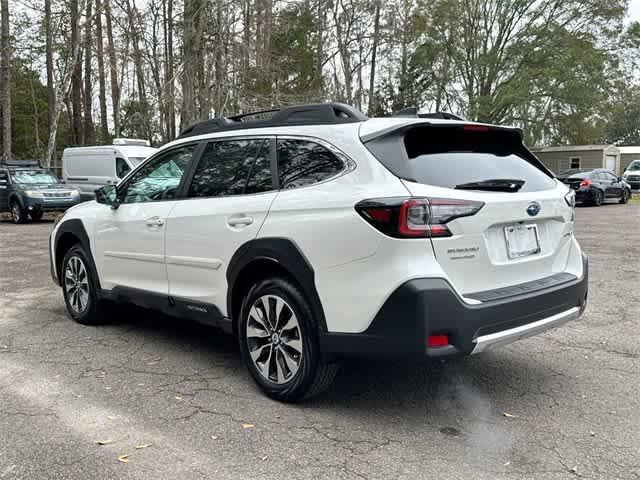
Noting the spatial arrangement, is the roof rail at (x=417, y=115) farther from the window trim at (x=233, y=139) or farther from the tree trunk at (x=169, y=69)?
the tree trunk at (x=169, y=69)

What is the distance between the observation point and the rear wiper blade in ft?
10.7

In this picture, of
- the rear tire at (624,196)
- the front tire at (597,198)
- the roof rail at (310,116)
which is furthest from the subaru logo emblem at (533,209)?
the rear tire at (624,196)

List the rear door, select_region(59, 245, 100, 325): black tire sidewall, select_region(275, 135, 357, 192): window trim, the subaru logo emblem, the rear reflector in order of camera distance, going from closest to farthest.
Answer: the rear reflector
the rear door
select_region(275, 135, 357, 192): window trim
the subaru logo emblem
select_region(59, 245, 100, 325): black tire sidewall

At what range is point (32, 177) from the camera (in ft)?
→ 59.3

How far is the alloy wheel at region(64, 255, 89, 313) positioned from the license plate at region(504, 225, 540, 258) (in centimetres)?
380

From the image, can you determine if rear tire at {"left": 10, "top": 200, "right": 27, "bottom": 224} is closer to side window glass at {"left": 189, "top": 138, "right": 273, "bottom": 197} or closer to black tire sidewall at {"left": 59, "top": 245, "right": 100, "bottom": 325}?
black tire sidewall at {"left": 59, "top": 245, "right": 100, "bottom": 325}

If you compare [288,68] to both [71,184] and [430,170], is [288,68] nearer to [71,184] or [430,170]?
[71,184]

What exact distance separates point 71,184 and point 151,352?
51.9 ft

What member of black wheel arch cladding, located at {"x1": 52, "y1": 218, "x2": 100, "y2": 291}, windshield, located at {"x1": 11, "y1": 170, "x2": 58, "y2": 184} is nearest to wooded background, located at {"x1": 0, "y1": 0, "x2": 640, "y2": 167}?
windshield, located at {"x1": 11, "y1": 170, "x2": 58, "y2": 184}

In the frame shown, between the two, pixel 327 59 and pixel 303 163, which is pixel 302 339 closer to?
pixel 303 163

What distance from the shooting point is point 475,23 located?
3138cm

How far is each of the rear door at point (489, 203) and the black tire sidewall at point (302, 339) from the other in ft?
2.79

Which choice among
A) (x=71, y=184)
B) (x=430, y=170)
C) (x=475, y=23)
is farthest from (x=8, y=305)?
(x=475, y=23)

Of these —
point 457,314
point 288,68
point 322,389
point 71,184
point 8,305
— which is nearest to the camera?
point 457,314
